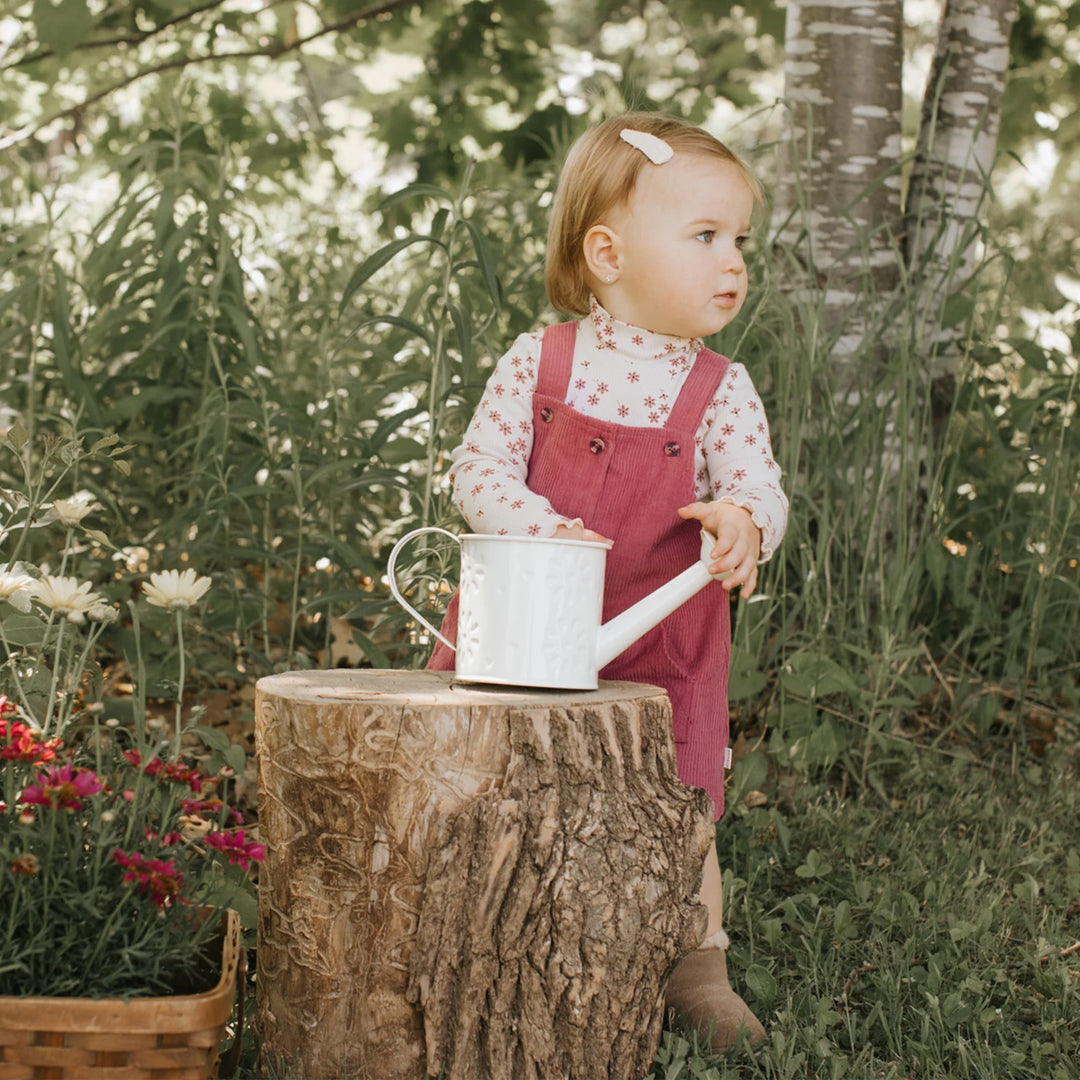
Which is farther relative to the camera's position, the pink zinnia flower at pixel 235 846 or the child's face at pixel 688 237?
the child's face at pixel 688 237

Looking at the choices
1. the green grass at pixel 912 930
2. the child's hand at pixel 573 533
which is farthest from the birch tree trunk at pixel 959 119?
the child's hand at pixel 573 533

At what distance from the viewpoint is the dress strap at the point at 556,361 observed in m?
2.09

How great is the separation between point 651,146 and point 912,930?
53.7 inches

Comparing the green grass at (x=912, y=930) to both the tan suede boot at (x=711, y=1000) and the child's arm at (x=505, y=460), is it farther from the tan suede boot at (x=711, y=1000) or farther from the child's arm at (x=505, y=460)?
the child's arm at (x=505, y=460)

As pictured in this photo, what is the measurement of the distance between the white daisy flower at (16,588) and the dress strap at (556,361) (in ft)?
2.78

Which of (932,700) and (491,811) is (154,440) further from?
(932,700)

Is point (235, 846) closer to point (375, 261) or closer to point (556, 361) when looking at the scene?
point (556, 361)

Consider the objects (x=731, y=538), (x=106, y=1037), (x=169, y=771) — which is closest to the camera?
(x=106, y=1037)

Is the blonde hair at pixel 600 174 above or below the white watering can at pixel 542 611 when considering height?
above

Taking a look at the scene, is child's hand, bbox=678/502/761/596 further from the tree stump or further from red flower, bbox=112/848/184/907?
red flower, bbox=112/848/184/907

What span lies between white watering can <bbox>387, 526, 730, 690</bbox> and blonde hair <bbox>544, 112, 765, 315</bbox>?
63 centimetres

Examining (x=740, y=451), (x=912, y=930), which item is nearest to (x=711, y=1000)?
(x=912, y=930)

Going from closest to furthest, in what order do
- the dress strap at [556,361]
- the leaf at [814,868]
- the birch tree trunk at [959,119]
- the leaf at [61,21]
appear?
the dress strap at [556,361], the leaf at [814,868], the birch tree trunk at [959,119], the leaf at [61,21]

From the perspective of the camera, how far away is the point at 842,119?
328 centimetres
